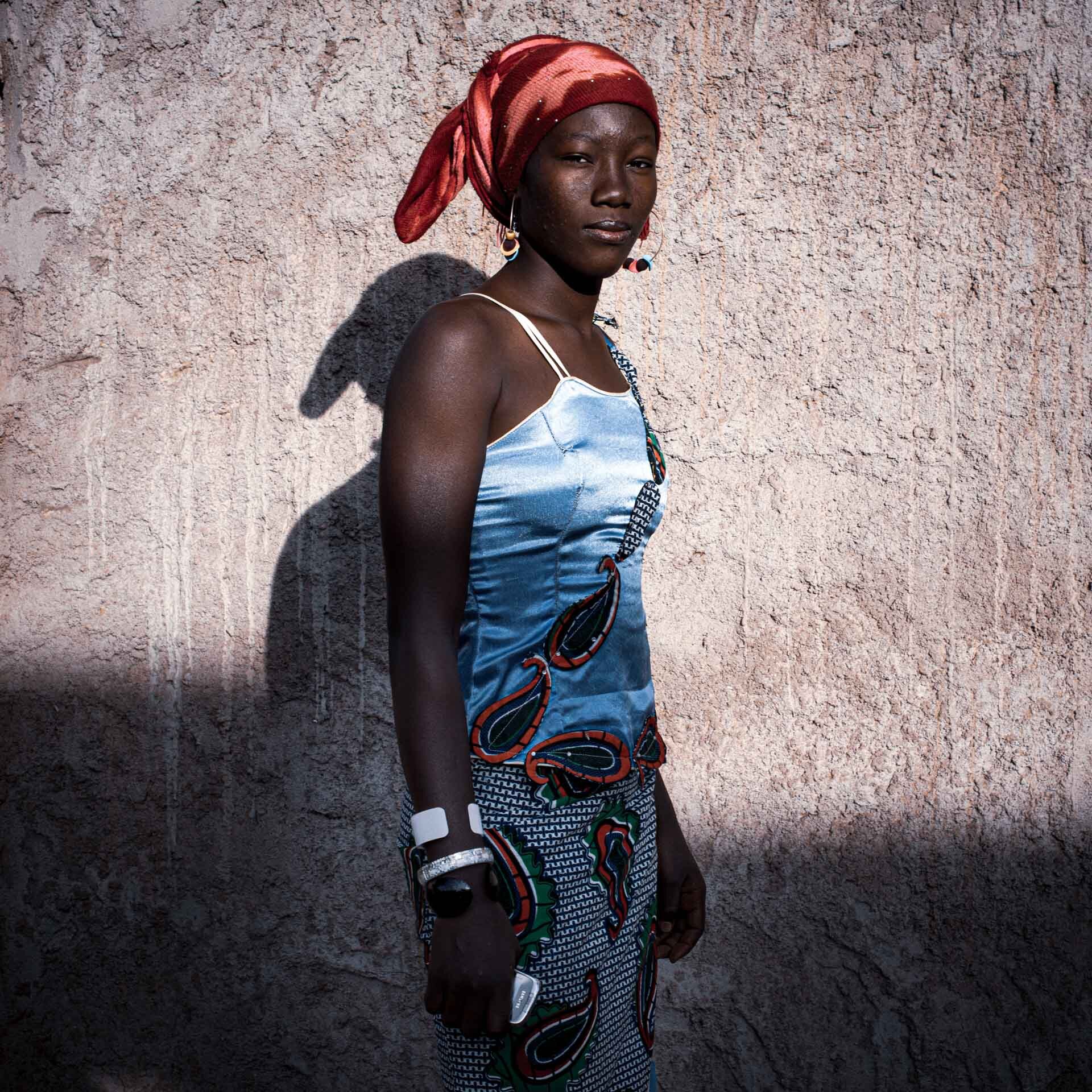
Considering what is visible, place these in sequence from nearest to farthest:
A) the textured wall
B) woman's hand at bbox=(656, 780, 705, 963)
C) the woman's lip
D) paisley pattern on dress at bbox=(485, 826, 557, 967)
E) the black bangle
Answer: the black bangle < paisley pattern on dress at bbox=(485, 826, 557, 967) < the woman's lip < woman's hand at bbox=(656, 780, 705, 963) < the textured wall

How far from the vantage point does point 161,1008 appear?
2.29 meters

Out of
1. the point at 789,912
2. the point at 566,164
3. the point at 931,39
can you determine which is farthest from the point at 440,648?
the point at 931,39

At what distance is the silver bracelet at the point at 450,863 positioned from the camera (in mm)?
1089

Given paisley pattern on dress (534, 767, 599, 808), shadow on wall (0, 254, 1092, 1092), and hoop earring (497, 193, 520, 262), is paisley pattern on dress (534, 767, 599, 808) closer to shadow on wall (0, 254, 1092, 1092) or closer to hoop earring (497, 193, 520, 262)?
hoop earring (497, 193, 520, 262)

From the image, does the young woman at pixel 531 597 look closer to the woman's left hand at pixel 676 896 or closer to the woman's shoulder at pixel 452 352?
the woman's shoulder at pixel 452 352

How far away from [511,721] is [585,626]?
17 centimetres

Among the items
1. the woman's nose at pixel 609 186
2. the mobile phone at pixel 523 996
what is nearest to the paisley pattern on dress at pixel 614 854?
the mobile phone at pixel 523 996

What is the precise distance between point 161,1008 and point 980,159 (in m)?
2.78

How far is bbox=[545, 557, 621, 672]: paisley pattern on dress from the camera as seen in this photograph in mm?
1283

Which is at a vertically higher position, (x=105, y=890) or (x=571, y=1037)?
(x=571, y=1037)

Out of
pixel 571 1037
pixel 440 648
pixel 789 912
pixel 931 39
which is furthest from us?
pixel 789 912

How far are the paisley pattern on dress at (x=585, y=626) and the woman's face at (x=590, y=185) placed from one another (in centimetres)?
44

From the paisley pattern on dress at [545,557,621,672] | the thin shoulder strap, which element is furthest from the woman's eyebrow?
the paisley pattern on dress at [545,557,621,672]

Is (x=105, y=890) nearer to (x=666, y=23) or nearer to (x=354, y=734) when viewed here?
(x=354, y=734)
